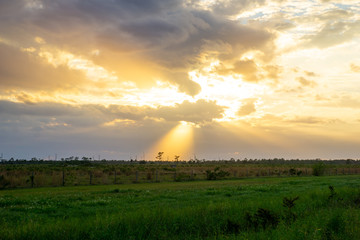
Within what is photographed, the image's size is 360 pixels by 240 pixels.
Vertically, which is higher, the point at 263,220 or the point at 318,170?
the point at 263,220

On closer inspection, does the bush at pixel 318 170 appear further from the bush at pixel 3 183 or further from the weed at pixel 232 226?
the weed at pixel 232 226

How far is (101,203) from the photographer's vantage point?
21.5m

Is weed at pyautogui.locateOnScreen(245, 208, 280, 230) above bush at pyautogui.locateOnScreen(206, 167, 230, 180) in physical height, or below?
above

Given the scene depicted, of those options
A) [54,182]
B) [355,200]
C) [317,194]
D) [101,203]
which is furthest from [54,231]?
[54,182]

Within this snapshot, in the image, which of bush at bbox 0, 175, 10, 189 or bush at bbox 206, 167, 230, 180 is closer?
bush at bbox 0, 175, 10, 189

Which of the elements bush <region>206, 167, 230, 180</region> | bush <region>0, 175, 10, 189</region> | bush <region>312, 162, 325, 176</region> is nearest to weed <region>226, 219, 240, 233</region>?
bush <region>0, 175, 10, 189</region>

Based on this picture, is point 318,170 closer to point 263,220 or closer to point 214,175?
point 214,175

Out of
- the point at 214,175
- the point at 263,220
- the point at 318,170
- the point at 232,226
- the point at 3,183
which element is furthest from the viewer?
the point at 318,170

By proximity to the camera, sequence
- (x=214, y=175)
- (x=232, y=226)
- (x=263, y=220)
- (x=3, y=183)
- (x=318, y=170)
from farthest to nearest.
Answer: (x=318, y=170), (x=214, y=175), (x=3, y=183), (x=263, y=220), (x=232, y=226)

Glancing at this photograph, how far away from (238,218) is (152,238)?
4.75 metres

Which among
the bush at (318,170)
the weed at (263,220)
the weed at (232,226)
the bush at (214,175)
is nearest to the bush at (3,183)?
the bush at (214,175)

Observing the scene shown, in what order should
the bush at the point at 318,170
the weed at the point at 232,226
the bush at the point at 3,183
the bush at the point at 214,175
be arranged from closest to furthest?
the weed at the point at 232,226, the bush at the point at 3,183, the bush at the point at 214,175, the bush at the point at 318,170

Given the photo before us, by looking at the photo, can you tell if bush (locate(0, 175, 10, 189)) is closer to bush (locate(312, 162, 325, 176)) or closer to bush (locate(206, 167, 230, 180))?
bush (locate(206, 167, 230, 180))

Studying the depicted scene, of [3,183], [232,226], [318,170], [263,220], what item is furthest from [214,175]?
[232,226]
